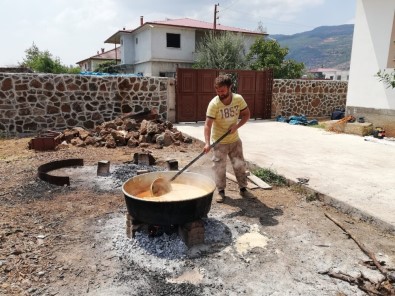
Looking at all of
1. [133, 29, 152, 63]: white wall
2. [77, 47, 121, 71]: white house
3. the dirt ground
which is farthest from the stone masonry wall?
[77, 47, 121, 71]: white house

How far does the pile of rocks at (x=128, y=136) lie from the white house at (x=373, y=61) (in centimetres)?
606

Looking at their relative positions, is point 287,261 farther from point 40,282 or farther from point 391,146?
point 391,146

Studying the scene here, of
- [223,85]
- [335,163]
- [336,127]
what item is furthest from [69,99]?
[336,127]

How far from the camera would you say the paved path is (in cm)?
446

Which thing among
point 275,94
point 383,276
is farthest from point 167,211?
point 275,94

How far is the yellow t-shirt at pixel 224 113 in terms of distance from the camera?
4.42 m

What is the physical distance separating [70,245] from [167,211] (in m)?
1.21

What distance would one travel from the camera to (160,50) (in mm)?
26594

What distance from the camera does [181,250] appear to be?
10.9ft

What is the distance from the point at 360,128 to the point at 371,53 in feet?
7.87

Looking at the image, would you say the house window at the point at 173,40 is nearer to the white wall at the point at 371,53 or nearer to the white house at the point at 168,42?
the white house at the point at 168,42

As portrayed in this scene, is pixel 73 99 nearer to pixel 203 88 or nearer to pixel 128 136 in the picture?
pixel 128 136

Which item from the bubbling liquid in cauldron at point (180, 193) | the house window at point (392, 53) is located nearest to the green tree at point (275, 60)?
the house window at point (392, 53)

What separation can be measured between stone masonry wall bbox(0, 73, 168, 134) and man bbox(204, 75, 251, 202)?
723 centimetres
